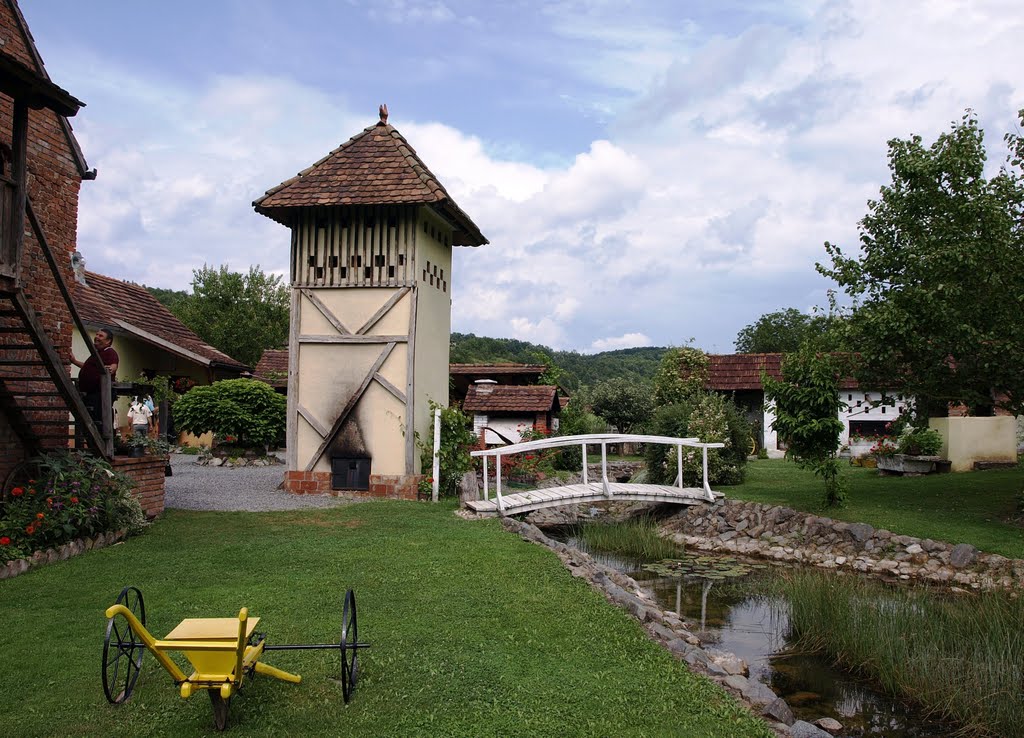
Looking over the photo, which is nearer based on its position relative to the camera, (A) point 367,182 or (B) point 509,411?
(A) point 367,182

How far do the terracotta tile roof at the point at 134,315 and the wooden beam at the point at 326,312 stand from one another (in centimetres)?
706

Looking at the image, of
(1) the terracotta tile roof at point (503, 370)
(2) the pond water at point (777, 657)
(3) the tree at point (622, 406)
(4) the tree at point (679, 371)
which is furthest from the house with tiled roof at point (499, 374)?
(2) the pond water at point (777, 657)

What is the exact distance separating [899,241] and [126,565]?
1365 centimetres

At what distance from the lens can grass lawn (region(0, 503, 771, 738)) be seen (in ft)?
16.8

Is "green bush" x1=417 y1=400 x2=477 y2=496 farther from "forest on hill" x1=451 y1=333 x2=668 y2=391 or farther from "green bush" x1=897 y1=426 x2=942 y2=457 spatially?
"forest on hill" x1=451 y1=333 x2=668 y2=391

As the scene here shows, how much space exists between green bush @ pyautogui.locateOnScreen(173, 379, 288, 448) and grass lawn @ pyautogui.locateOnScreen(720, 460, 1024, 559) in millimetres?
A: 13353

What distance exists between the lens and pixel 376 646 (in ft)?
21.3

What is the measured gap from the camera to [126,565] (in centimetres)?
911

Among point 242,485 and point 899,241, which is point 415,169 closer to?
point 242,485

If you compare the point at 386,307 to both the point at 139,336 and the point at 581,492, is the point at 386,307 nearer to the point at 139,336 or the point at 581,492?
the point at 581,492

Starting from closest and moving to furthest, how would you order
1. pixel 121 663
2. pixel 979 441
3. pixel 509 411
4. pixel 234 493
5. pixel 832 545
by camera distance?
1. pixel 121 663
2. pixel 832 545
3. pixel 234 493
4. pixel 979 441
5. pixel 509 411

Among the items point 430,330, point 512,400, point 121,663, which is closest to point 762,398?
point 512,400

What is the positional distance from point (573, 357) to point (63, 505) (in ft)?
223

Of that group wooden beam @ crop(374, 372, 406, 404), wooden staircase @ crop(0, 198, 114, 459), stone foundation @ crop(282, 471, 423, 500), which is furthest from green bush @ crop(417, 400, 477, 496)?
wooden staircase @ crop(0, 198, 114, 459)
